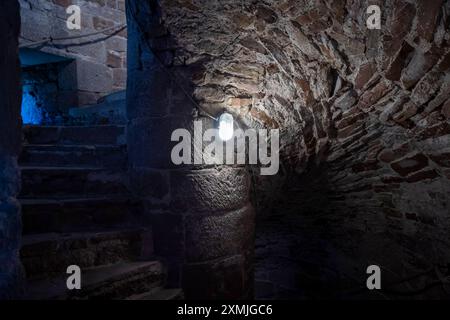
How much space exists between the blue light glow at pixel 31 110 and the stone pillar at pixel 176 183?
3.25 meters

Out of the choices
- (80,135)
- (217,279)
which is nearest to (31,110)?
(80,135)

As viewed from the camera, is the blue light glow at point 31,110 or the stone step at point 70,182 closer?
the stone step at point 70,182

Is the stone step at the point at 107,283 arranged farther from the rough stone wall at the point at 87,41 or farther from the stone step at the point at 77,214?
the rough stone wall at the point at 87,41

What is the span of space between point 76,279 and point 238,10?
2043mm

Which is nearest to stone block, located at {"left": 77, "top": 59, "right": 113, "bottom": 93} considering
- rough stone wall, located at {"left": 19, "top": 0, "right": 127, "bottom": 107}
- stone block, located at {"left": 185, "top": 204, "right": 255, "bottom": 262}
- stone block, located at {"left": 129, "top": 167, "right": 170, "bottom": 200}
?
rough stone wall, located at {"left": 19, "top": 0, "right": 127, "bottom": 107}

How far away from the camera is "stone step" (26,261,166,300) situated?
6.30ft

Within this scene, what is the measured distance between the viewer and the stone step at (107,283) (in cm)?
192

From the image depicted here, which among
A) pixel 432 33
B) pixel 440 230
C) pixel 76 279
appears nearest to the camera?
pixel 432 33

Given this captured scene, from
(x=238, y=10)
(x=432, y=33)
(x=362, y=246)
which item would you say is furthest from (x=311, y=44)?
(x=362, y=246)

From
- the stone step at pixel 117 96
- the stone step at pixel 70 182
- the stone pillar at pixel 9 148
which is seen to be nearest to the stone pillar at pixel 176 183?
the stone step at pixel 70 182

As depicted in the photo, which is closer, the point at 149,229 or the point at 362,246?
the point at 149,229

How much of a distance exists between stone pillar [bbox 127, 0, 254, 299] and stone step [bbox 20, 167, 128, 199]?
28 cm
